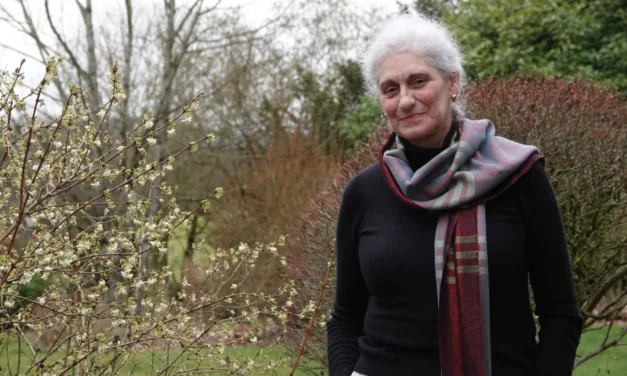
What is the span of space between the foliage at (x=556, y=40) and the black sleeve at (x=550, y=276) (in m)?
8.39

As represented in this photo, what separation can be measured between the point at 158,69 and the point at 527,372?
1127cm

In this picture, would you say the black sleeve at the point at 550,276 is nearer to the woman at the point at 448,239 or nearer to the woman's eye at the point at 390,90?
the woman at the point at 448,239

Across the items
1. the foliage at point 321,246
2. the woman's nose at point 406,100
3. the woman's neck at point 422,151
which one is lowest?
the foliage at point 321,246

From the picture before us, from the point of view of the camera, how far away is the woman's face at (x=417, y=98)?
186cm

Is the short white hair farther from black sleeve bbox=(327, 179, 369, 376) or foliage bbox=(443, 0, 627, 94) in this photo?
foliage bbox=(443, 0, 627, 94)

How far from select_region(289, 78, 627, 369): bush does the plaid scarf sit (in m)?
3.34

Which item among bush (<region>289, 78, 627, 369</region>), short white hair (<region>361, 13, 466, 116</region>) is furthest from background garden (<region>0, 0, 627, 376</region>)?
short white hair (<region>361, 13, 466, 116</region>)

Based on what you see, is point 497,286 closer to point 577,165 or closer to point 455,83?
point 455,83

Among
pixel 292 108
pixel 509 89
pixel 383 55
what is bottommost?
pixel 383 55

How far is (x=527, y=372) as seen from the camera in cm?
172

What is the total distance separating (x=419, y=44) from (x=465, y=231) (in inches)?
19.6

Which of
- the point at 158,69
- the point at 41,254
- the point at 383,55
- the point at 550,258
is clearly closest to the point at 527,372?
the point at 550,258

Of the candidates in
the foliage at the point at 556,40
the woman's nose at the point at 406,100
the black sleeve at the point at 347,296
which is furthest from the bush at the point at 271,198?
the woman's nose at the point at 406,100

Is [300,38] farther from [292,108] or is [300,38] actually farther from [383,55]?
[383,55]
